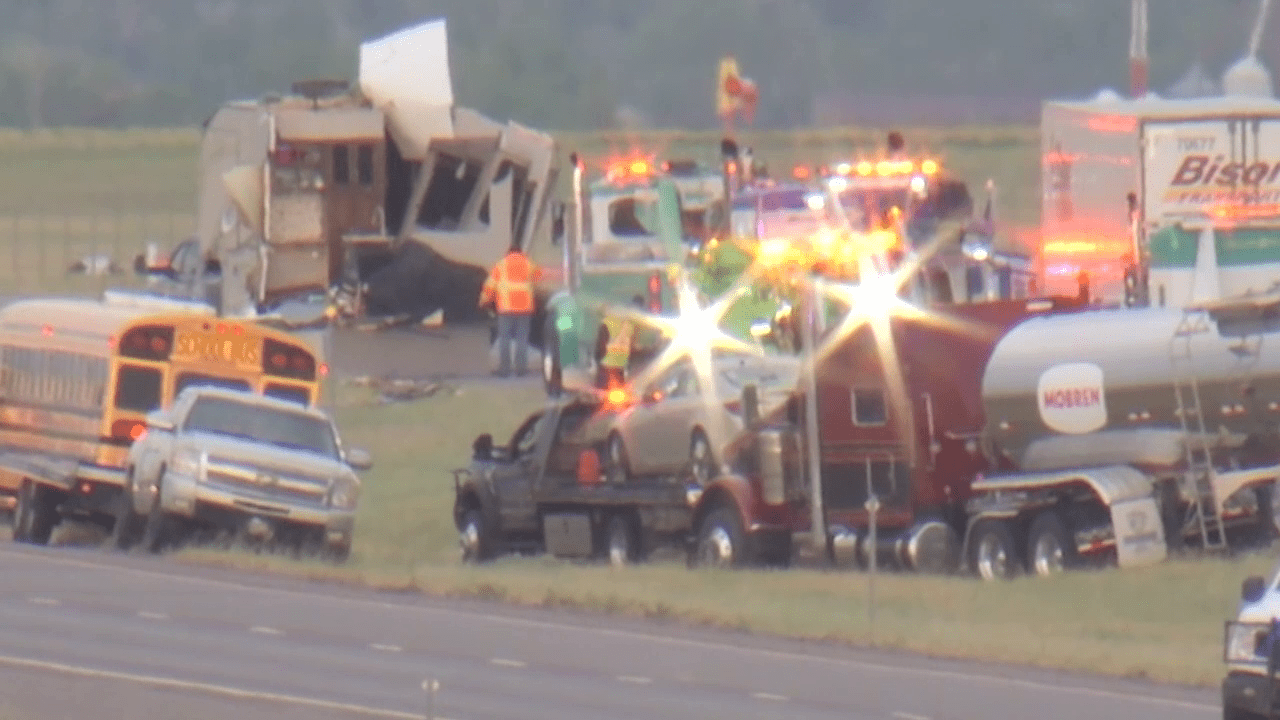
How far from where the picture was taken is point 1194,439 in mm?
26812

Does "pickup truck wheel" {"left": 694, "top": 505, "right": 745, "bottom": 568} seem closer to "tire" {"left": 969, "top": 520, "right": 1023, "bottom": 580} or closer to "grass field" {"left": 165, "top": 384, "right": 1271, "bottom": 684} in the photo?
"grass field" {"left": 165, "top": 384, "right": 1271, "bottom": 684}

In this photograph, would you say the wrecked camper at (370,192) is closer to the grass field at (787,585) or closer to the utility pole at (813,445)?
the grass field at (787,585)

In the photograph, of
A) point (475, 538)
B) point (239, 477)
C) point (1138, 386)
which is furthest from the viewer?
point (475, 538)

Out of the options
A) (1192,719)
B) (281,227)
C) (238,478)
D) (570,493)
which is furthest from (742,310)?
(1192,719)

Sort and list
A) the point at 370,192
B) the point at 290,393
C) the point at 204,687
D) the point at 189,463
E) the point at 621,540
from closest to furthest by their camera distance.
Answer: the point at 204,687, the point at 189,463, the point at 621,540, the point at 290,393, the point at 370,192

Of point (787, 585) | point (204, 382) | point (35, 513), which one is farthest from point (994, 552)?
point (35, 513)

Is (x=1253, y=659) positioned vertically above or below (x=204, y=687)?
above

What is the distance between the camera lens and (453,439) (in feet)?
132

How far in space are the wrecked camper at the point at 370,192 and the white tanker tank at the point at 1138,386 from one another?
16.5 meters

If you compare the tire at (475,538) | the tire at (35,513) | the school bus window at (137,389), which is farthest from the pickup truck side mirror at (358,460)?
the tire at (35,513)

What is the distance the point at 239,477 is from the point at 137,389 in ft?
9.74

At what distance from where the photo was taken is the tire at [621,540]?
98.3 ft

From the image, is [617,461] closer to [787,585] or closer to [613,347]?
[787,585]

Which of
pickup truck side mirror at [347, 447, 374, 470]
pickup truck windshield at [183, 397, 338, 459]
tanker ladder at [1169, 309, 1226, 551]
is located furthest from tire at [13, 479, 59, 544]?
tanker ladder at [1169, 309, 1226, 551]
